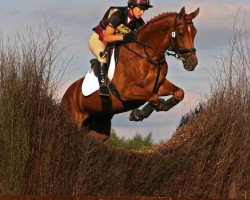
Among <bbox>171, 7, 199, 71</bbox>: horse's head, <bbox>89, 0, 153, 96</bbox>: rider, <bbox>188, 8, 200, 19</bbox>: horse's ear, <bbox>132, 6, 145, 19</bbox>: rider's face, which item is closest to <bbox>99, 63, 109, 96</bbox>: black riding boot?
<bbox>89, 0, 153, 96</bbox>: rider

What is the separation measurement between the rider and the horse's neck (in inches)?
7.3

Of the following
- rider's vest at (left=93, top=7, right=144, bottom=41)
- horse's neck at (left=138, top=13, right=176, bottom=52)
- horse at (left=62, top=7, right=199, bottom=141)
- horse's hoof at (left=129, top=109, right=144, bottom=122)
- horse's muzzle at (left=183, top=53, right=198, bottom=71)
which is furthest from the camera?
rider's vest at (left=93, top=7, right=144, bottom=41)

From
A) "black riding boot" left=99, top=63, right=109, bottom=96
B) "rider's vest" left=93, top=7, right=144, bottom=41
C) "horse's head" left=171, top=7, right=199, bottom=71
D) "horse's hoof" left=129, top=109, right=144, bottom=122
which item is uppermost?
"rider's vest" left=93, top=7, right=144, bottom=41

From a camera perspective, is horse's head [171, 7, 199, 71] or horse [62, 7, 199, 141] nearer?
horse's head [171, 7, 199, 71]

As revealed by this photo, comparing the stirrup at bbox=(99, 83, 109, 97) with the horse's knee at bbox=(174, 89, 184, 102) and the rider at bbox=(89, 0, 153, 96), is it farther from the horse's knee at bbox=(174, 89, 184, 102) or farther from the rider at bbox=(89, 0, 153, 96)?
the horse's knee at bbox=(174, 89, 184, 102)

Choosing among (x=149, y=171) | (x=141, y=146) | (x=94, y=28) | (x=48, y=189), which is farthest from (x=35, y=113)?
(x=141, y=146)

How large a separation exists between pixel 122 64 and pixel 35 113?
3.06 m

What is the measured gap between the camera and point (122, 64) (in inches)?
453

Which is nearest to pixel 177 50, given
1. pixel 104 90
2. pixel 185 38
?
pixel 185 38

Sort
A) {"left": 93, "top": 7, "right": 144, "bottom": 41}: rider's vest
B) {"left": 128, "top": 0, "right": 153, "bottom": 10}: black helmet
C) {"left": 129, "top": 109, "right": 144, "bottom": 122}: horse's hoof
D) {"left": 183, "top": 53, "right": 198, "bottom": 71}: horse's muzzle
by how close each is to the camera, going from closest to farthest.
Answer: {"left": 183, "top": 53, "right": 198, "bottom": 71}: horse's muzzle
{"left": 128, "top": 0, "right": 153, "bottom": 10}: black helmet
{"left": 129, "top": 109, "right": 144, "bottom": 122}: horse's hoof
{"left": 93, "top": 7, "right": 144, "bottom": 41}: rider's vest

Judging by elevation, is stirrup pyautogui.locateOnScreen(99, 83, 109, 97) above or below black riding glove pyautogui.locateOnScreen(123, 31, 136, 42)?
below

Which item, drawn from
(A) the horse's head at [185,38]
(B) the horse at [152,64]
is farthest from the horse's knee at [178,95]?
(A) the horse's head at [185,38]

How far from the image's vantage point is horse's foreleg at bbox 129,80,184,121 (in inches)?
433

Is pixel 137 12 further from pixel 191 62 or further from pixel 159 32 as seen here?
pixel 191 62
